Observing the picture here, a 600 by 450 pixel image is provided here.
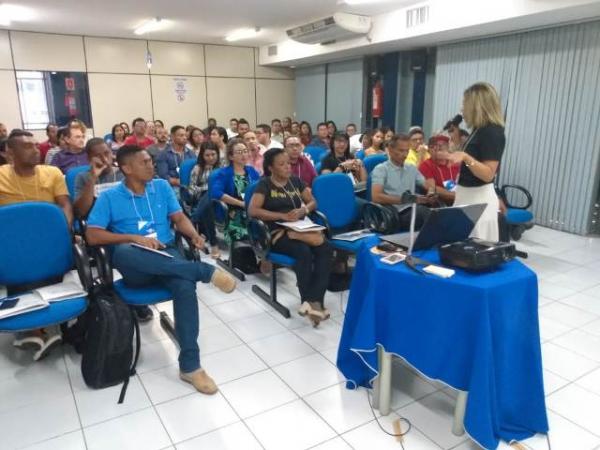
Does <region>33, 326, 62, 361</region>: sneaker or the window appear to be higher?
the window

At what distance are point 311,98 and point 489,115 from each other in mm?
7610

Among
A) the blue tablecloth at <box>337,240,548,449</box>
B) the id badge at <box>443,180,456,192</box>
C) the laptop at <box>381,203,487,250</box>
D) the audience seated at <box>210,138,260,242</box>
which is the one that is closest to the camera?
the blue tablecloth at <box>337,240,548,449</box>

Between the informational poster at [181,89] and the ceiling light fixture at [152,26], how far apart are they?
4.68ft

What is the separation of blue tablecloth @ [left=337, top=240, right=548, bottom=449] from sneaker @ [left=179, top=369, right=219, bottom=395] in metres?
0.84

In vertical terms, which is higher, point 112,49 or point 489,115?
point 112,49

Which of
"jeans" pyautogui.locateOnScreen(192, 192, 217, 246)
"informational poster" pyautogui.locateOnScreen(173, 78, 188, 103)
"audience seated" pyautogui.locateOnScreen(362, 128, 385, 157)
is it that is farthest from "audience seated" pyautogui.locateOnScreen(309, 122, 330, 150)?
"informational poster" pyautogui.locateOnScreen(173, 78, 188, 103)

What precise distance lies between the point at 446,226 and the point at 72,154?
11.9ft

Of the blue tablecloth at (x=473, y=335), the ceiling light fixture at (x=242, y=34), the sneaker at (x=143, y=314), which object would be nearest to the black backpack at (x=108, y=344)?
the sneaker at (x=143, y=314)

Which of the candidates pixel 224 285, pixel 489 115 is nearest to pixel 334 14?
pixel 489 115

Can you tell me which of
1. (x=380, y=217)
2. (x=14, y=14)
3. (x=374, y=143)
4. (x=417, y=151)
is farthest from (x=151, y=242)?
(x=14, y=14)

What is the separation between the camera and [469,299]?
1.72 meters

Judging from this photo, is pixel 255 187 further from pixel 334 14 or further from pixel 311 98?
pixel 311 98

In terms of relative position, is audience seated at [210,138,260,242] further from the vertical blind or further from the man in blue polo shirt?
the vertical blind

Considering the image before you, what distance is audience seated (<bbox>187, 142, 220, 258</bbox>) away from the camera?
4.44m
